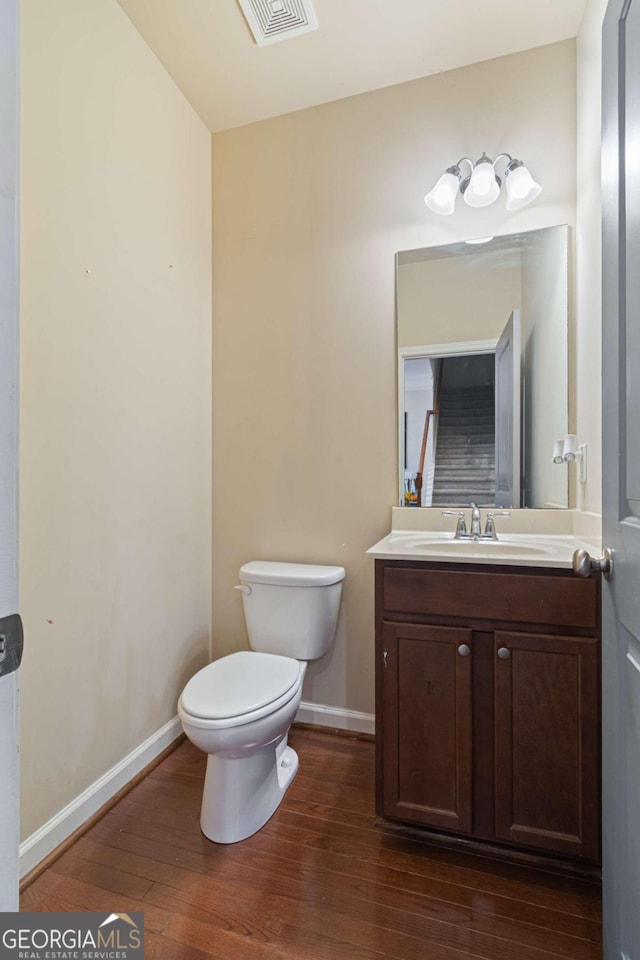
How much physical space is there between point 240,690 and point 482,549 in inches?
35.0

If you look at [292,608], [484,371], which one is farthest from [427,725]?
[484,371]

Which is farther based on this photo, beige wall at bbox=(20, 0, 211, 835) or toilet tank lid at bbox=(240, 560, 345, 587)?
toilet tank lid at bbox=(240, 560, 345, 587)

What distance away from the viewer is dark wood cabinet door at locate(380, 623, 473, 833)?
1.29 meters

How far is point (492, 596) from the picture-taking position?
1.29 m

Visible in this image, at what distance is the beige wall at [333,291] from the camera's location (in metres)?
1.76

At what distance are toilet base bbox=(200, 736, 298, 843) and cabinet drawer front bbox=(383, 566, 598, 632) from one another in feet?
2.15

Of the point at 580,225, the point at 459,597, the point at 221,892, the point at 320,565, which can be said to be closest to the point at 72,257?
the point at 320,565

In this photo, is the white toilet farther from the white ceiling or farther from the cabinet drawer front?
the white ceiling

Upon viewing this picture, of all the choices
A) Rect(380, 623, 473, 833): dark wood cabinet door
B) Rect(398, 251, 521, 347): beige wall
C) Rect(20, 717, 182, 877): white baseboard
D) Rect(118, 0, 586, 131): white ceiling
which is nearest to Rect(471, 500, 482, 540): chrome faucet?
Rect(380, 623, 473, 833): dark wood cabinet door

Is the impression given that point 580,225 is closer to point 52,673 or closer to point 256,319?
point 256,319

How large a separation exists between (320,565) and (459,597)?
0.76 metres

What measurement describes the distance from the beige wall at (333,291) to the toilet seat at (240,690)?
433 mm

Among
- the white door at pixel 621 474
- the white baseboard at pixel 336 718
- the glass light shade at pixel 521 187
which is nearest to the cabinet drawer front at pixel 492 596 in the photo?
the white door at pixel 621 474

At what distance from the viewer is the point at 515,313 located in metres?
1.76
